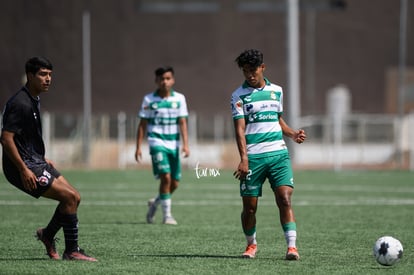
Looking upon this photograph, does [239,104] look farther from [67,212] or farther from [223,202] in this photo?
[223,202]

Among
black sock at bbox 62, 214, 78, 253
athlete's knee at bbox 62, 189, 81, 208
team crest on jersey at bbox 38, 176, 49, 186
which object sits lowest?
black sock at bbox 62, 214, 78, 253

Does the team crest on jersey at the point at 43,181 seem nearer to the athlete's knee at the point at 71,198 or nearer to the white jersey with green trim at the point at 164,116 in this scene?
the athlete's knee at the point at 71,198

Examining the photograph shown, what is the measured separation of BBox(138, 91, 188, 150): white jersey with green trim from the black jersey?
19.4 feet

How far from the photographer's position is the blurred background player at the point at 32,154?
30.2 feet

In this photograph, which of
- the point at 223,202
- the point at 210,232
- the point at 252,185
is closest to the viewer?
the point at 252,185

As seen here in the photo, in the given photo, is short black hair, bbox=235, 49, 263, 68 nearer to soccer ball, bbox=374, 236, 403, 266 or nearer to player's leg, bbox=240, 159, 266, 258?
player's leg, bbox=240, 159, 266, 258

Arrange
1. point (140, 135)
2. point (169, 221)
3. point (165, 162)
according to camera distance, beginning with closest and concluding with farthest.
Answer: point (169, 221), point (165, 162), point (140, 135)

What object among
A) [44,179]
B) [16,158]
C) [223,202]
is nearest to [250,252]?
[44,179]

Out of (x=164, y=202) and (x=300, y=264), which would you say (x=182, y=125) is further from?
(x=300, y=264)

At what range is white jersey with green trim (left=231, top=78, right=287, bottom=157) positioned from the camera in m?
10.1

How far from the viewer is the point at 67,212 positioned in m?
9.64

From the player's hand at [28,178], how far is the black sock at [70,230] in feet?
1.97

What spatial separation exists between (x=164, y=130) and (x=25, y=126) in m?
6.26

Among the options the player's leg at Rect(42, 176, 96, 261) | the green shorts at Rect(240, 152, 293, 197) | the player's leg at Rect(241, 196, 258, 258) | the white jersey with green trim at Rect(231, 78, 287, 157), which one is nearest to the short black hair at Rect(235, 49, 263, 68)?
the white jersey with green trim at Rect(231, 78, 287, 157)
